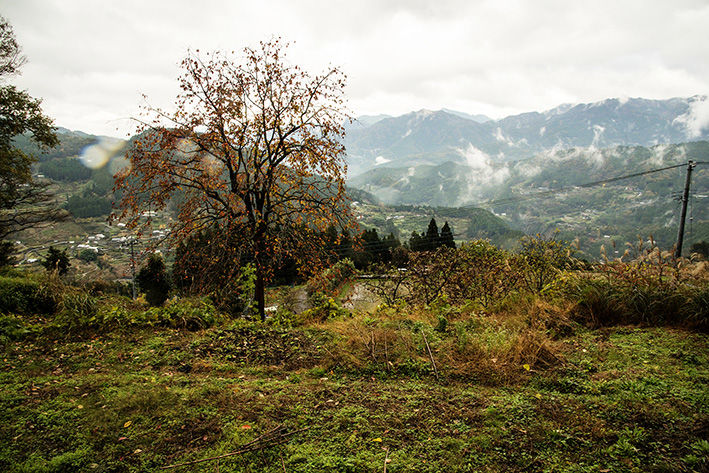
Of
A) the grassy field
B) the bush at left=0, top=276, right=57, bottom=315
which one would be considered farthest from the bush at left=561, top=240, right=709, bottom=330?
the bush at left=0, top=276, right=57, bottom=315

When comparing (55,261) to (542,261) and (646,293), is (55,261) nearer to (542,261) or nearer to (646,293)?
(542,261)

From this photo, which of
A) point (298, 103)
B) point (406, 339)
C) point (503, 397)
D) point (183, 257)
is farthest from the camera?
point (298, 103)

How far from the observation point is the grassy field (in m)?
2.55

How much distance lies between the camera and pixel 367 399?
139 inches

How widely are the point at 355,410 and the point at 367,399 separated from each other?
286mm

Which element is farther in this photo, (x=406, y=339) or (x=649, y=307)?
(x=649, y=307)

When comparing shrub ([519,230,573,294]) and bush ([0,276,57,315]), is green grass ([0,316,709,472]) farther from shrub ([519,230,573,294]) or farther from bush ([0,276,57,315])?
shrub ([519,230,573,294])

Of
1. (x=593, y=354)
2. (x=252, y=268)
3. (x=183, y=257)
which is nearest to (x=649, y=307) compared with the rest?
(x=593, y=354)

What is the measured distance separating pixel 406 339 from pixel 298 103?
19.8 ft

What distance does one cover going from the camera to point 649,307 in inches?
209

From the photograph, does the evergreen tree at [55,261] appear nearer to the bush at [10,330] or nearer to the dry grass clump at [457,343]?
the bush at [10,330]

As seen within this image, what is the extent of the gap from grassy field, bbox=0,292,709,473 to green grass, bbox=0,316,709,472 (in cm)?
1

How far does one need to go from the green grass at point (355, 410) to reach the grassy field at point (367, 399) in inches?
0.6

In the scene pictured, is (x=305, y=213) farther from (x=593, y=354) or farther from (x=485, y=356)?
(x=593, y=354)
